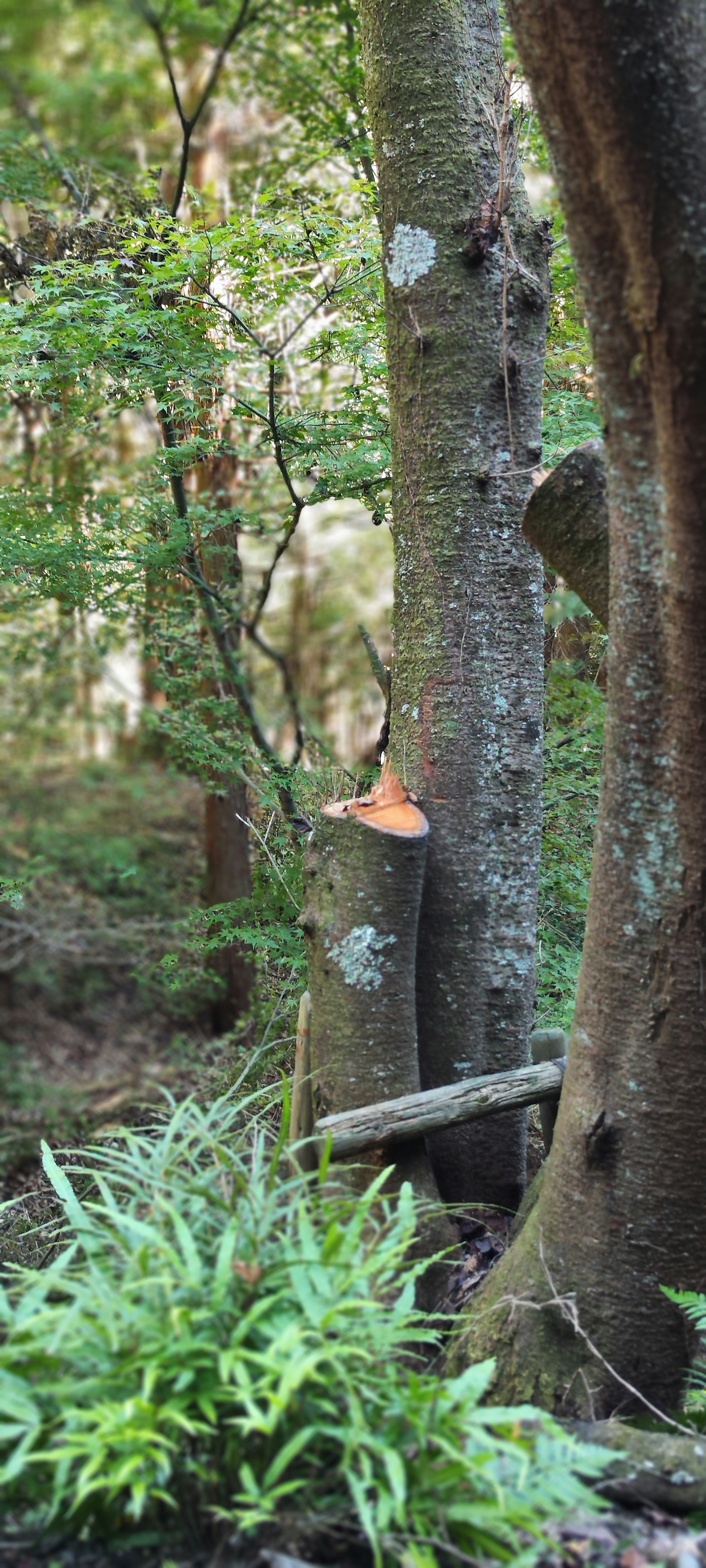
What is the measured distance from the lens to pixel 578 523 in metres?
2.62

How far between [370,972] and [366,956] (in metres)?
0.04

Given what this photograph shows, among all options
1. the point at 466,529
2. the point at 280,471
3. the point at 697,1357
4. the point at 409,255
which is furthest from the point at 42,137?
the point at 697,1357

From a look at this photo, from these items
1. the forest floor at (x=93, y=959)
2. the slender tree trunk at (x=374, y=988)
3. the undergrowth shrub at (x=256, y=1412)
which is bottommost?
the forest floor at (x=93, y=959)

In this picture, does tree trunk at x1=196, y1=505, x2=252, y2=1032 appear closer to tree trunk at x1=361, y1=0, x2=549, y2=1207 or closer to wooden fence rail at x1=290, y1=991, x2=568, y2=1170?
tree trunk at x1=361, y1=0, x2=549, y2=1207

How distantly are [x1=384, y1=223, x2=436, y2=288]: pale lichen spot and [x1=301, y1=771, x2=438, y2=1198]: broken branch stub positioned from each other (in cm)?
158

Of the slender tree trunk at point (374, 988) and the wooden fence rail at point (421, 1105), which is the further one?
the slender tree trunk at point (374, 988)

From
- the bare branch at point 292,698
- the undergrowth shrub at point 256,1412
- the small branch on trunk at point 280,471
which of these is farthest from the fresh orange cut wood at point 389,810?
the small branch on trunk at point 280,471

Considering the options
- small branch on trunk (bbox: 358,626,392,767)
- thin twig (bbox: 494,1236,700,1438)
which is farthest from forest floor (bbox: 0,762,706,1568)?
thin twig (bbox: 494,1236,700,1438)

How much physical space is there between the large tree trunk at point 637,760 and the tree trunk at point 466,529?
1.79ft

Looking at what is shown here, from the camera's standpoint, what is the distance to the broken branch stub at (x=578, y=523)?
2590mm

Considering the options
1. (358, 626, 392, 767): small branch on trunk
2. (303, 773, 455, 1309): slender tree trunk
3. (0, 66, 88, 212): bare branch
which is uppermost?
(0, 66, 88, 212): bare branch

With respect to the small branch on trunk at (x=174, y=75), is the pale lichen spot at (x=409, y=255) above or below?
below

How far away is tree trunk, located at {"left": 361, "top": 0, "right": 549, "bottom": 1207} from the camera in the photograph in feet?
10.0

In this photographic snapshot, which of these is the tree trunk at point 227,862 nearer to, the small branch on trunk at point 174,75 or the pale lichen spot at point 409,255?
the small branch on trunk at point 174,75
